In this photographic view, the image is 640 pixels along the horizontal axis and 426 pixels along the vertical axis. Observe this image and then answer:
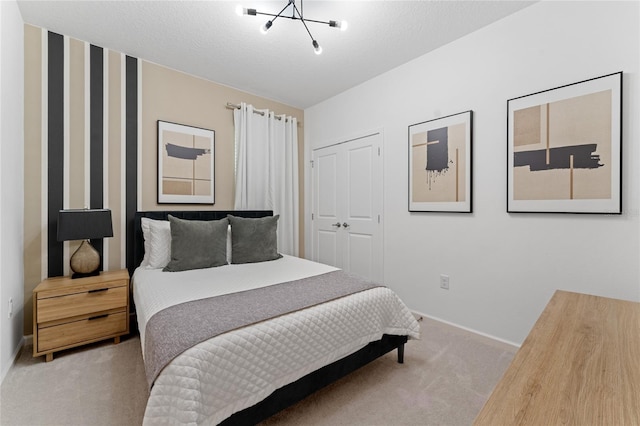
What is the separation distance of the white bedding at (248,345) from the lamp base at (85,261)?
1.80ft

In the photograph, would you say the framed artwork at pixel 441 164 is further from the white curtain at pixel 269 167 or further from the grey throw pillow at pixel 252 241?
the white curtain at pixel 269 167

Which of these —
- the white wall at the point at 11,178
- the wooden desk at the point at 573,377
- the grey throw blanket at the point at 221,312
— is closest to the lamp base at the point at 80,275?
the white wall at the point at 11,178

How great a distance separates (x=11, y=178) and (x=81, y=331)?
1250 millimetres

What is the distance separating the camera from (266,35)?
8.21 feet

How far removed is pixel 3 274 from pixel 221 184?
2.00 metres

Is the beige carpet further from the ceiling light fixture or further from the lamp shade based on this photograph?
the ceiling light fixture

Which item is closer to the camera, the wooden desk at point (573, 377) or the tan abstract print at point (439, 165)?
the wooden desk at point (573, 377)

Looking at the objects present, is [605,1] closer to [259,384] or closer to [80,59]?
[259,384]

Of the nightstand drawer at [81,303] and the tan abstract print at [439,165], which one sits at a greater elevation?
the tan abstract print at [439,165]

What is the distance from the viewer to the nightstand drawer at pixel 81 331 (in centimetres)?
205

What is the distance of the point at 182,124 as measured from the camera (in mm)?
3182

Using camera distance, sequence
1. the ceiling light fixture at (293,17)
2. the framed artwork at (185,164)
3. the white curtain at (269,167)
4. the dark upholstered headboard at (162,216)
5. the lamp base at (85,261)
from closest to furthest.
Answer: the ceiling light fixture at (293,17)
the lamp base at (85,261)
the dark upholstered headboard at (162,216)
the framed artwork at (185,164)
the white curtain at (269,167)

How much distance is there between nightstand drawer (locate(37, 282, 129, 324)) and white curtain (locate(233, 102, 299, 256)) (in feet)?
5.21

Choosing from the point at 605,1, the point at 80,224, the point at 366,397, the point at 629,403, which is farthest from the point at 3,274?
the point at 605,1
